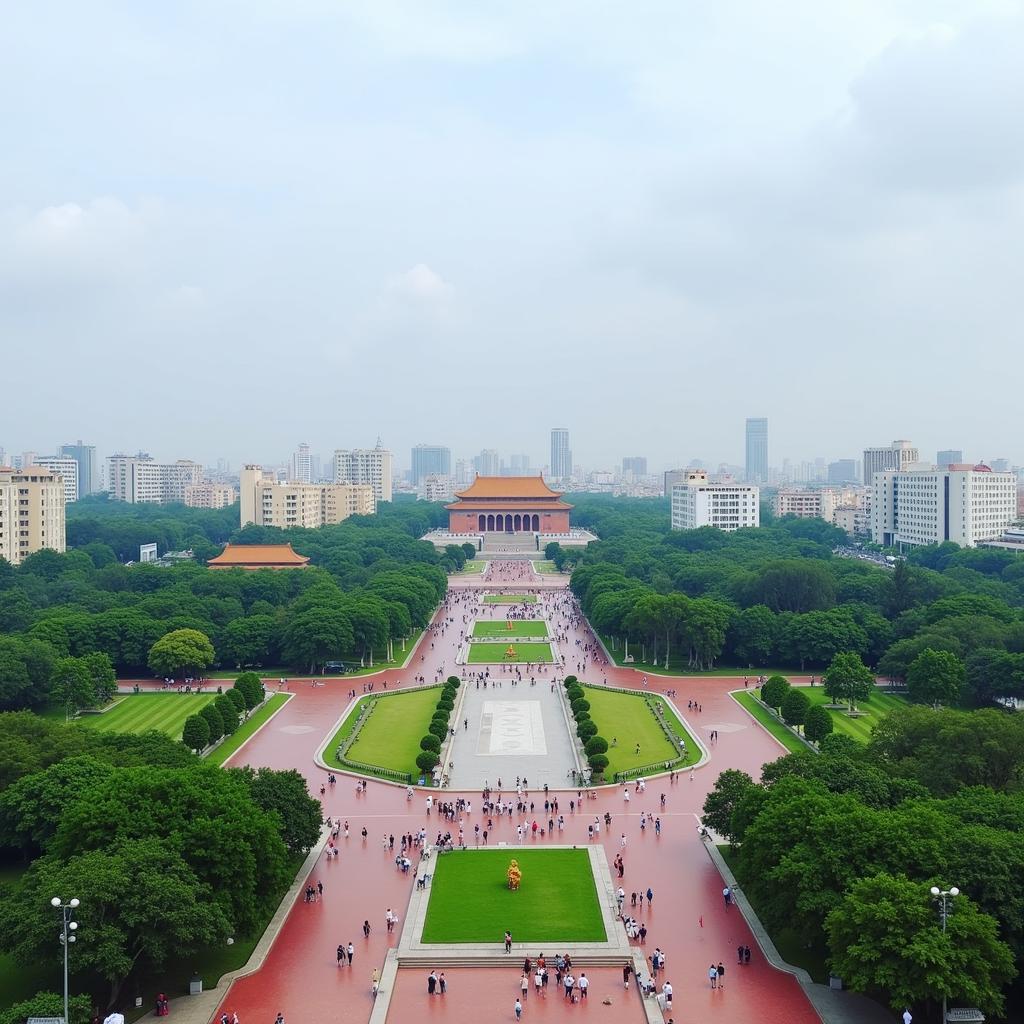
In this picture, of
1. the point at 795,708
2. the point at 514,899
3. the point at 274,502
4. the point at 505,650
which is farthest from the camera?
the point at 274,502

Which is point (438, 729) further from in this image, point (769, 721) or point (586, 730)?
point (769, 721)

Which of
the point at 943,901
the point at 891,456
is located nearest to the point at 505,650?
the point at 943,901

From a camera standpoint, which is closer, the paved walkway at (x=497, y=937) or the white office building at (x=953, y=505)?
the paved walkway at (x=497, y=937)

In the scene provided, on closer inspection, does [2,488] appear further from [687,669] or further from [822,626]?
[822,626]

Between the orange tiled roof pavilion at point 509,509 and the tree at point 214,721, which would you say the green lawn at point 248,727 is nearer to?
the tree at point 214,721

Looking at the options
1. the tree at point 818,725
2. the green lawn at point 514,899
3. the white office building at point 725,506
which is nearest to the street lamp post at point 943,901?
the green lawn at point 514,899

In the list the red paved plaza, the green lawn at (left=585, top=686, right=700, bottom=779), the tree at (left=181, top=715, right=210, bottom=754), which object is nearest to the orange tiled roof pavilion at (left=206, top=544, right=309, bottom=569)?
the green lawn at (left=585, top=686, right=700, bottom=779)

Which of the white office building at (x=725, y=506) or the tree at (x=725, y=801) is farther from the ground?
the white office building at (x=725, y=506)
